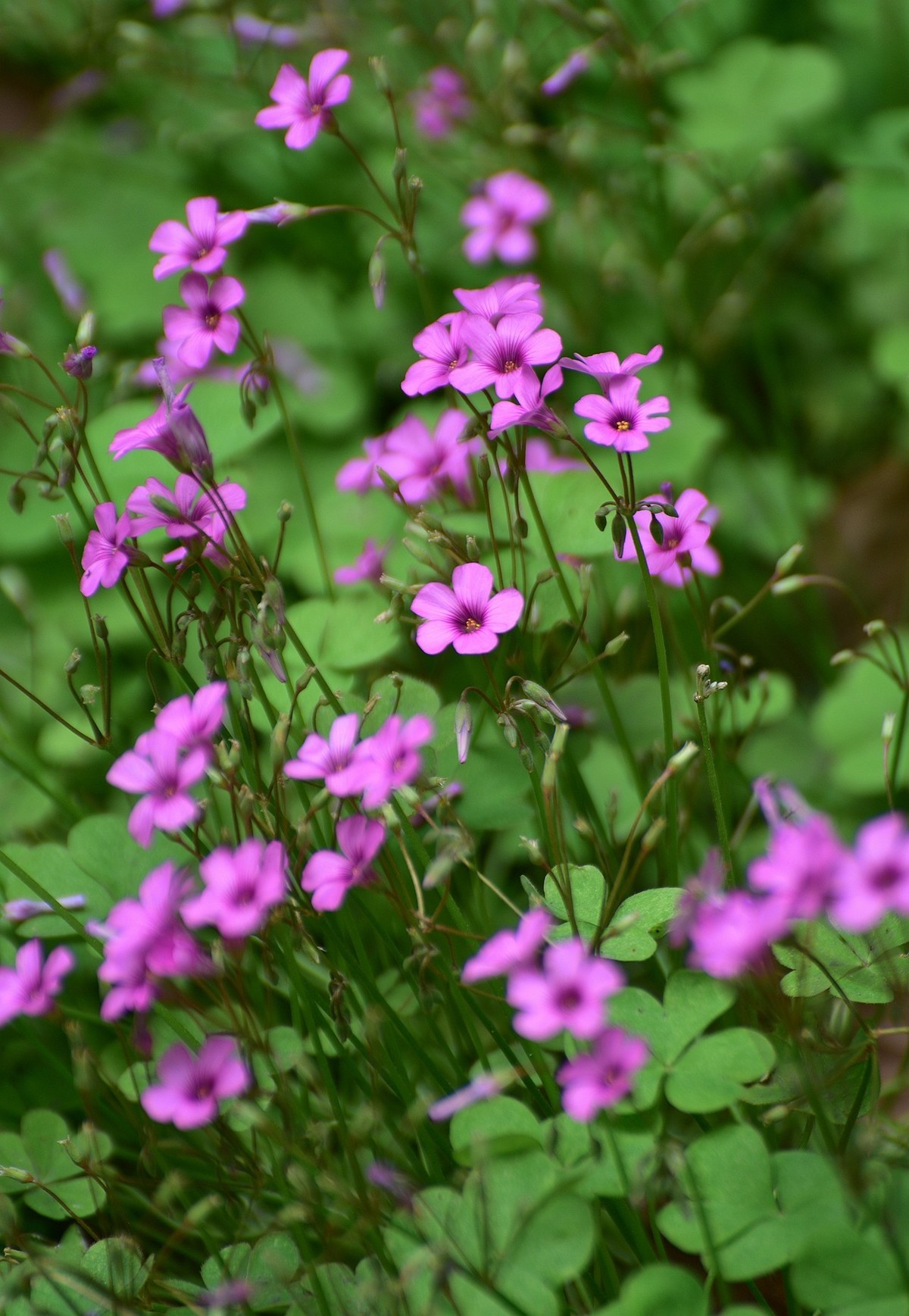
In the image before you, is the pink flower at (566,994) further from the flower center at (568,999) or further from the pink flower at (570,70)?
the pink flower at (570,70)

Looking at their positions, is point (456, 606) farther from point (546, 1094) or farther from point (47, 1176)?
point (47, 1176)

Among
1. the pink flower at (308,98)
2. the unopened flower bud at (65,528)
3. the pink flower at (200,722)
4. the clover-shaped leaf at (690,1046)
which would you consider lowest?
the clover-shaped leaf at (690,1046)

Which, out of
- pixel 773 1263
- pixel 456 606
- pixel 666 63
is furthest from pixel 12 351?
pixel 666 63

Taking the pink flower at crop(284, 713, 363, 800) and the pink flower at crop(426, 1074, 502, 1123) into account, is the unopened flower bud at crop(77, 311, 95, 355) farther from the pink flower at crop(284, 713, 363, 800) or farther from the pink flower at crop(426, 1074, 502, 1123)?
the pink flower at crop(426, 1074, 502, 1123)

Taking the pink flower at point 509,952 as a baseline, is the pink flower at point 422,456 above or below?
above

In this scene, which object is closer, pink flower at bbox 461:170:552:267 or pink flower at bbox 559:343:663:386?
pink flower at bbox 559:343:663:386

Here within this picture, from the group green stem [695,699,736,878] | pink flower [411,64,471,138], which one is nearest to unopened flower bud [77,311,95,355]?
green stem [695,699,736,878]

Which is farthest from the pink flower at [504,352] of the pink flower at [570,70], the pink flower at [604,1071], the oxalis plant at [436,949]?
the pink flower at [570,70]
